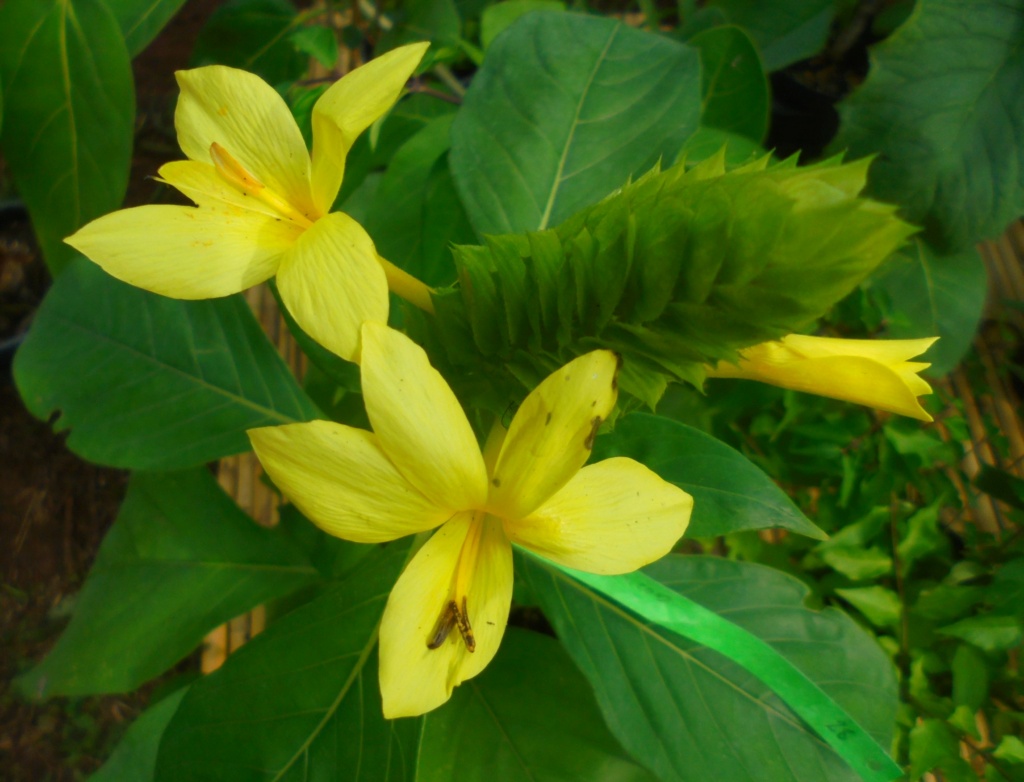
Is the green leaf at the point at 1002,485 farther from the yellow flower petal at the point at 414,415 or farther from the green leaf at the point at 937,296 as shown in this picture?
the yellow flower petal at the point at 414,415

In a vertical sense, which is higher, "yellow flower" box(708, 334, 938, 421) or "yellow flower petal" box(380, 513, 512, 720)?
"yellow flower" box(708, 334, 938, 421)

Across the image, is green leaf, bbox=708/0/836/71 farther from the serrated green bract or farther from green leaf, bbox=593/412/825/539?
the serrated green bract

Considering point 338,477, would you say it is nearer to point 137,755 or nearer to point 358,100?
point 358,100

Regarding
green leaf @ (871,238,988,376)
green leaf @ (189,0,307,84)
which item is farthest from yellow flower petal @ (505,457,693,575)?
green leaf @ (189,0,307,84)

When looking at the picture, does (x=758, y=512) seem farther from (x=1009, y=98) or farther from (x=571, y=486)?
(x=1009, y=98)

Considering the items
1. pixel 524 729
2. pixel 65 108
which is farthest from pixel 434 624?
pixel 65 108
